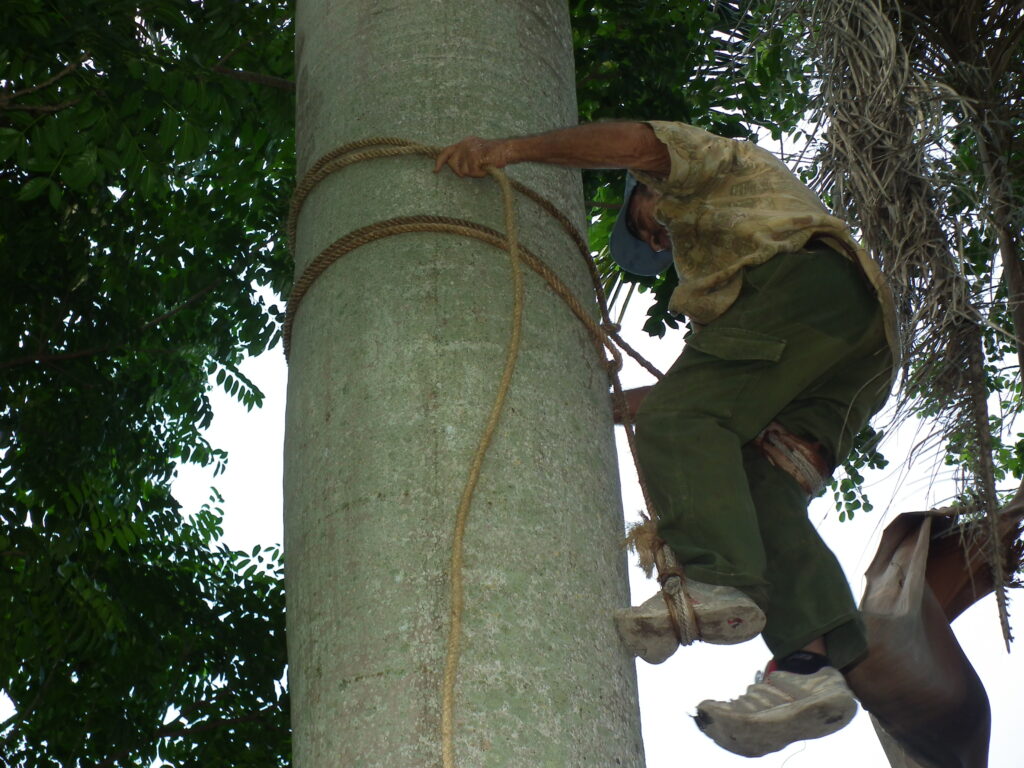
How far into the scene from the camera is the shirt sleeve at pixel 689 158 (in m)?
2.77

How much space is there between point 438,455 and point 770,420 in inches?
40.9

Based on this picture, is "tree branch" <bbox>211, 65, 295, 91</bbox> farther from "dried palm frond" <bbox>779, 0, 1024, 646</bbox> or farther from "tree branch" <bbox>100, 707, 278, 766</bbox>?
"tree branch" <bbox>100, 707, 278, 766</bbox>

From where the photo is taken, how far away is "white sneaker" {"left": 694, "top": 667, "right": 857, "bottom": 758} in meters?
2.32

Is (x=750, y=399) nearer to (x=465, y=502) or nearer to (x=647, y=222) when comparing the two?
(x=647, y=222)

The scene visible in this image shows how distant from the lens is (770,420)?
107 inches

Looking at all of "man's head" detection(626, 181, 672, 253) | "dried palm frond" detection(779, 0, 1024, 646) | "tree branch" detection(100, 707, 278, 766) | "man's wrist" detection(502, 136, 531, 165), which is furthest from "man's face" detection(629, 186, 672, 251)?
"tree branch" detection(100, 707, 278, 766)

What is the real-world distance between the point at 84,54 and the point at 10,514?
6.08ft

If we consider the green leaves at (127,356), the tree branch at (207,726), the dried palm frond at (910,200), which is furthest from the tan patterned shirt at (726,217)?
the tree branch at (207,726)

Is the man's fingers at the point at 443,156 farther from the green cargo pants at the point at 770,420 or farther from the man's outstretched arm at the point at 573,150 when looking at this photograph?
the green cargo pants at the point at 770,420

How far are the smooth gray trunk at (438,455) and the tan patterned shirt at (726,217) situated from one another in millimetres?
439

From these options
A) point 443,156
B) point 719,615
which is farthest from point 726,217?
point 719,615

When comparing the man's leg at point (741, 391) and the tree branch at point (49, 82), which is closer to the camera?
the man's leg at point (741, 391)

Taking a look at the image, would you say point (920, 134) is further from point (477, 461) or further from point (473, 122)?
point (477, 461)

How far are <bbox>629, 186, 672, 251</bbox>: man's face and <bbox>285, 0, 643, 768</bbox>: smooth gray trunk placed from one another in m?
0.68
